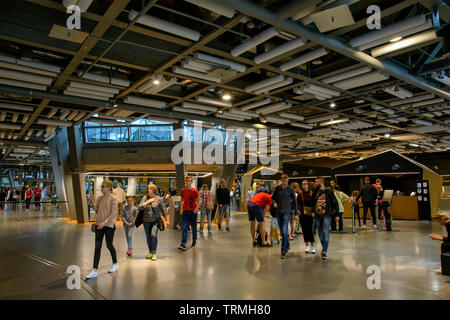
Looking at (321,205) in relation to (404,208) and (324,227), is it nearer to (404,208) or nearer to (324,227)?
(324,227)

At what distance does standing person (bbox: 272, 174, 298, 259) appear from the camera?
19.7ft

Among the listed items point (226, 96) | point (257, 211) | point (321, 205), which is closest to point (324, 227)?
point (321, 205)

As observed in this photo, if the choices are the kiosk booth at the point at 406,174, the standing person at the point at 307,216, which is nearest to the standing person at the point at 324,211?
the standing person at the point at 307,216

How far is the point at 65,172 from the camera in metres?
14.8

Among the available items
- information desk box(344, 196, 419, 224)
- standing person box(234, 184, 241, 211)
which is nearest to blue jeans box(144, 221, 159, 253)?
information desk box(344, 196, 419, 224)

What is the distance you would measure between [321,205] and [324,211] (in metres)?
0.12

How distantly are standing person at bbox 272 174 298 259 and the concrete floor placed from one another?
308mm

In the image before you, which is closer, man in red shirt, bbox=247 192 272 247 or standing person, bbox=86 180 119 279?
standing person, bbox=86 180 119 279

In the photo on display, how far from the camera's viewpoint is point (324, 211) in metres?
5.93

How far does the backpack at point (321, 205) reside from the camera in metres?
5.94

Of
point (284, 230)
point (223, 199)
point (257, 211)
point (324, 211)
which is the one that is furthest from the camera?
point (223, 199)

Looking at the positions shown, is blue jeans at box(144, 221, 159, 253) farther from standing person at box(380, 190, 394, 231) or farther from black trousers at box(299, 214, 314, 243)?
standing person at box(380, 190, 394, 231)

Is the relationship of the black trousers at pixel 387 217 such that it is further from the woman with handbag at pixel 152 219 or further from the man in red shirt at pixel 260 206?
the woman with handbag at pixel 152 219

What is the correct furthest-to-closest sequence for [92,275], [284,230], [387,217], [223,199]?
[223,199] → [387,217] → [284,230] → [92,275]
